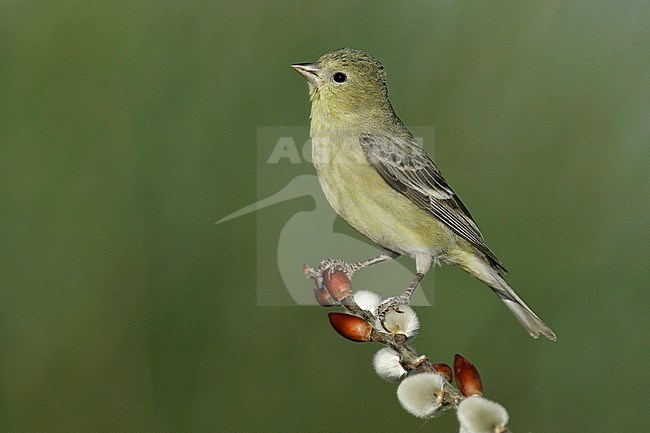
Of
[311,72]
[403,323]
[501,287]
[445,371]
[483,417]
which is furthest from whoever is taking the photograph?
[501,287]

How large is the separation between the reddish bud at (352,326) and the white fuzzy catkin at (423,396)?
8.0 inches

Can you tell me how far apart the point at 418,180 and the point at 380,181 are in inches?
7.8

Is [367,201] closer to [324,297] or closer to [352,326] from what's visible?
[324,297]

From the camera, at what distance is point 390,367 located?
195 cm

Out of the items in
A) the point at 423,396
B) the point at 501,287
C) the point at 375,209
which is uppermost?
the point at 423,396

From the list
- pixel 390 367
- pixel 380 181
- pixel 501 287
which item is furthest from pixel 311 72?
pixel 390 367

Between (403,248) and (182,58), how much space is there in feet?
6.20

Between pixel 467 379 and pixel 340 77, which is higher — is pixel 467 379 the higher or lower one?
the lower one

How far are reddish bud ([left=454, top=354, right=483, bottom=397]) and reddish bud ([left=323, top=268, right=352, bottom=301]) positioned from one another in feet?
1.22

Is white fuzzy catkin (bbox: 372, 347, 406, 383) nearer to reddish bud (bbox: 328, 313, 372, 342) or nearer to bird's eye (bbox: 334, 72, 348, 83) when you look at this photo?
reddish bud (bbox: 328, 313, 372, 342)

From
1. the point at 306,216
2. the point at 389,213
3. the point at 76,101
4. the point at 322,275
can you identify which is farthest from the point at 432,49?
the point at 322,275

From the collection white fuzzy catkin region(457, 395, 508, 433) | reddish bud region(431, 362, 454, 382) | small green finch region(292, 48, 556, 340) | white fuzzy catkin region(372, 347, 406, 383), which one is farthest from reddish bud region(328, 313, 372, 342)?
small green finch region(292, 48, 556, 340)

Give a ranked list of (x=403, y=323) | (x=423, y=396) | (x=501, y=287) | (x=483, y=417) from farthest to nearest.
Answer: (x=501, y=287)
(x=403, y=323)
(x=423, y=396)
(x=483, y=417)

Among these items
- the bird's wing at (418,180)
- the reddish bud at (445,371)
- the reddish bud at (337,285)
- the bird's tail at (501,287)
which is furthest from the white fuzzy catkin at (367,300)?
the bird's tail at (501,287)
